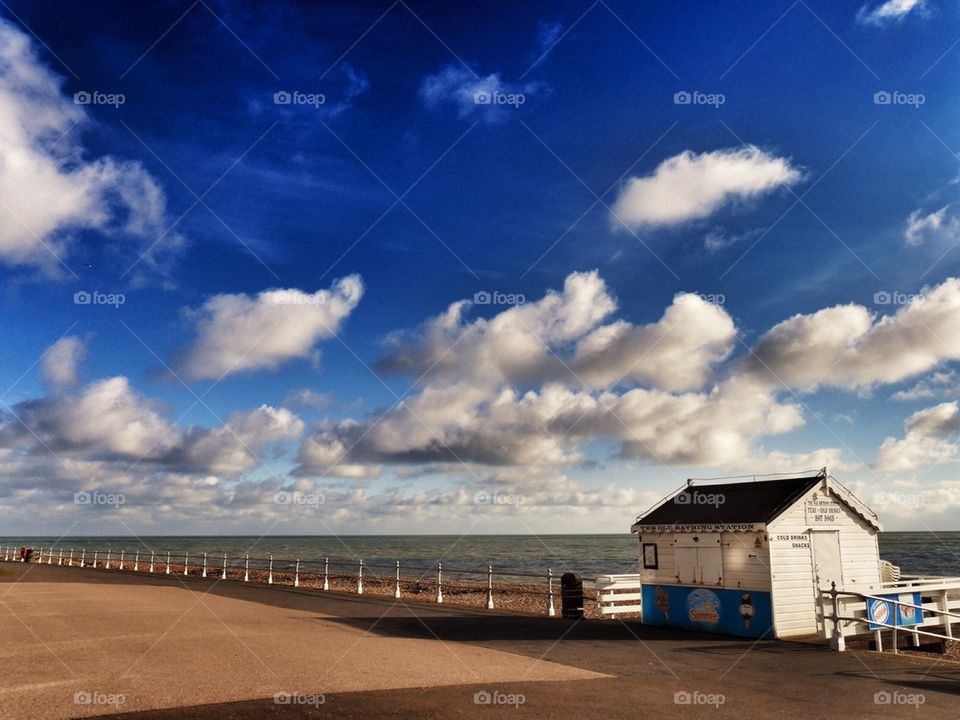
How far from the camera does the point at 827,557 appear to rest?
60.3ft

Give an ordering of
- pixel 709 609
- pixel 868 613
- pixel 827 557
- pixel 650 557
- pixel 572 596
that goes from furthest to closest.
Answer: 1. pixel 572 596
2. pixel 650 557
3. pixel 827 557
4. pixel 709 609
5. pixel 868 613

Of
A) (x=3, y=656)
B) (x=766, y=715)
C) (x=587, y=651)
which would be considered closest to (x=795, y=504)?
(x=587, y=651)

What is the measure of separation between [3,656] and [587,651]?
36.7 ft

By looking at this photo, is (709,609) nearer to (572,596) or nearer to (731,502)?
(731,502)

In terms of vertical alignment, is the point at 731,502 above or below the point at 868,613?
above

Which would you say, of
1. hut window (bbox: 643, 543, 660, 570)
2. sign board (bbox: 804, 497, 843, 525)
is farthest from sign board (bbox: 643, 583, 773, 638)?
sign board (bbox: 804, 497, 843, 525)

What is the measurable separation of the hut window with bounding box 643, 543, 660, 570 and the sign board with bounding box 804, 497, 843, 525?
4.11 m

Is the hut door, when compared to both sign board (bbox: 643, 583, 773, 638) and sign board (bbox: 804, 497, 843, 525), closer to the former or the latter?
sign board (bbox: 804, 497, 843, 525)

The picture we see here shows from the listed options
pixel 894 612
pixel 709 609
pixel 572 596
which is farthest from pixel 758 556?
pixel 572 596

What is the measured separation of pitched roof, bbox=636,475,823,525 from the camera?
1806 centimetres

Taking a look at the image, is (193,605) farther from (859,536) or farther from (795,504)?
(859,536)

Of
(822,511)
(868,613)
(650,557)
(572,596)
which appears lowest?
(572,596)

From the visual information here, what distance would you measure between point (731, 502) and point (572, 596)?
567 centimetres

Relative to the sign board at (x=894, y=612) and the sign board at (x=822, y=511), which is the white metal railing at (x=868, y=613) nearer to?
the sign board at (x=894, y=612)
